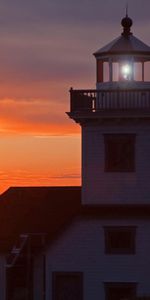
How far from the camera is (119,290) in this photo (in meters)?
44.5

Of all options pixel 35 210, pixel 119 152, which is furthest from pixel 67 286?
pixel 119 152

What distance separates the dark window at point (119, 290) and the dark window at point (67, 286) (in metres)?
1.15

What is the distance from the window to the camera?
44.3 meters

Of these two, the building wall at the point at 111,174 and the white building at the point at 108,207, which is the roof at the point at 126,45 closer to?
the white building at the point at 108,207

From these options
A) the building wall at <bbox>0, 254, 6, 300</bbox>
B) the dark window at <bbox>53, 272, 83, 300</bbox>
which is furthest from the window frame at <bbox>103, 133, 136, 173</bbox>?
the building wall at <bbox>0, 254, 6, 300</bbox>

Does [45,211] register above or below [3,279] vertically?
above

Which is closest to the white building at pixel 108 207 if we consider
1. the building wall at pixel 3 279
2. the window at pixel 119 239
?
the window at pixel 119 239

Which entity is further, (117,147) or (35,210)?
(35,210)

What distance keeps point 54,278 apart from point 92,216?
3.12 metres

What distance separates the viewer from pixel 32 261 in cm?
4522

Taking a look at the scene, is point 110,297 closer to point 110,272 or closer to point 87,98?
point 110,272

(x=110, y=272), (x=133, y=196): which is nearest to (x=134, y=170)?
(x=133, y=196)

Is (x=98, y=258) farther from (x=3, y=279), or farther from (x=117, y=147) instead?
(x=117, y=147)

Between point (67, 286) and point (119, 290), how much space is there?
2218 millimetres
